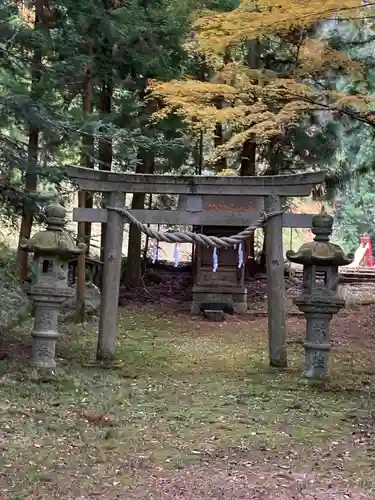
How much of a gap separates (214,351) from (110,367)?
85.0 inches

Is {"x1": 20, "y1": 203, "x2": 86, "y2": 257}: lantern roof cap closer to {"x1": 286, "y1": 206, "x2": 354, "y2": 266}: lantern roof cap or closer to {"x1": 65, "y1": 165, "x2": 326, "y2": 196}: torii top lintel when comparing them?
{"x1": 65, "y1": 165, "x2": 326, "y2": 196}: torii top lintel

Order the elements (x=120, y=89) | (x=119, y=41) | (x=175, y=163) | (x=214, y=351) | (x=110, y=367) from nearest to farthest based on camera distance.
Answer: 1. (x=110, y=367)
2. (x=214, y=351)
3. (x=119, y=41)
4. (x=120, y=89)
5. (x=175, y=163)

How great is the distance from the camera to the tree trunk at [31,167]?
7098mm

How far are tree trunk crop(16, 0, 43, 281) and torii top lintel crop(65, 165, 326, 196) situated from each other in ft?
2.01


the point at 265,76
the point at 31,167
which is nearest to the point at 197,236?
the point at 31,167

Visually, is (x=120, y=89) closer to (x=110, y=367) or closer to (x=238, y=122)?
(x=238, y=122)

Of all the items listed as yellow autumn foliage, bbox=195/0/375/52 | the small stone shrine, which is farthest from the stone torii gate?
the small stone shrine

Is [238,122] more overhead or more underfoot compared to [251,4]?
more underfoot

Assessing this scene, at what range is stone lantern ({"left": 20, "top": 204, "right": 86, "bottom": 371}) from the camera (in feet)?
20.6

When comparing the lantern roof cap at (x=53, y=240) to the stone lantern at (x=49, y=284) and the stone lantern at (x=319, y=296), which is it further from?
the stone lantern at (x=319, y=296)

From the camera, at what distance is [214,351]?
867 cm

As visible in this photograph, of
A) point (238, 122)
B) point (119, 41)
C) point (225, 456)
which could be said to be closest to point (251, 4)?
point (238, 122)

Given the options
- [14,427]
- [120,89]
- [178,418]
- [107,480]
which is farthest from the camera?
[120,89]

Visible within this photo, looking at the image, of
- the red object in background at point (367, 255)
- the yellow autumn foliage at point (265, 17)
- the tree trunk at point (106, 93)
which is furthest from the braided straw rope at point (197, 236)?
the red object in background at point (367, 255)
